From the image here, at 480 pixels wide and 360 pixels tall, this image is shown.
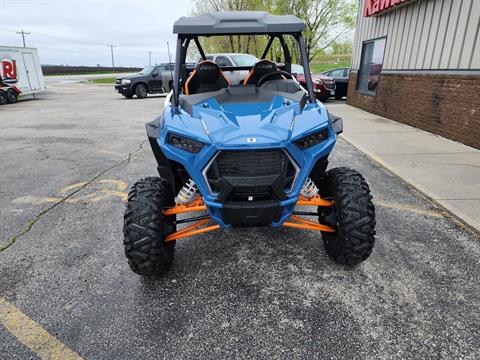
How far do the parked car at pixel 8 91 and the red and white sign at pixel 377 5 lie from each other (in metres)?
16.5

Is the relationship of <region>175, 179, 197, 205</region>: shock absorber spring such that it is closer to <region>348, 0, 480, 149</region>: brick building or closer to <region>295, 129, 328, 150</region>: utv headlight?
<region>295, 129, 328, 150</region>: utv headlight

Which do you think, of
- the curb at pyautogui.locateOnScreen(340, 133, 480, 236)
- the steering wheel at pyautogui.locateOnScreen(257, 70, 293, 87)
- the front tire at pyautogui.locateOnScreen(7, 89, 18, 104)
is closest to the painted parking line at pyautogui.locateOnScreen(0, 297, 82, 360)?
the steering wheel at pyautogui.locateOnScreen(257, 70, 293, 87)

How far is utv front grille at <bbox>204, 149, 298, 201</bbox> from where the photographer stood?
2375 mm

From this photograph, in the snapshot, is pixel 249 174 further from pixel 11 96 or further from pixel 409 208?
pixel 11 96

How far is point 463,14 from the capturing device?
6.75m

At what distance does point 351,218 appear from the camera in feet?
8.74

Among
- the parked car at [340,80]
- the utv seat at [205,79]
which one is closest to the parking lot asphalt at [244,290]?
the utv seat at [205,79]

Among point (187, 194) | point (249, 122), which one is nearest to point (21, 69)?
point (187, 194)

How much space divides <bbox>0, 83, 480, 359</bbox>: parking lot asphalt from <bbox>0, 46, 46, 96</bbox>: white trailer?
51.5 feet

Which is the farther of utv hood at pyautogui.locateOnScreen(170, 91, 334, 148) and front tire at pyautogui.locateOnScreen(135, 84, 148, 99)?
front tire at pyautogui.locateOnScreen(135, 84, 148, 99)

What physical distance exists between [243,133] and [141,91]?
18.3 m

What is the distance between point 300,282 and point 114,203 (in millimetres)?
2714

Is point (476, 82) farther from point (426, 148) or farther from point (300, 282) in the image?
point (300, 282)

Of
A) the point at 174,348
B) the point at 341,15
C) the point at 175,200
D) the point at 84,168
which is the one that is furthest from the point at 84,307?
the point at 341,15
